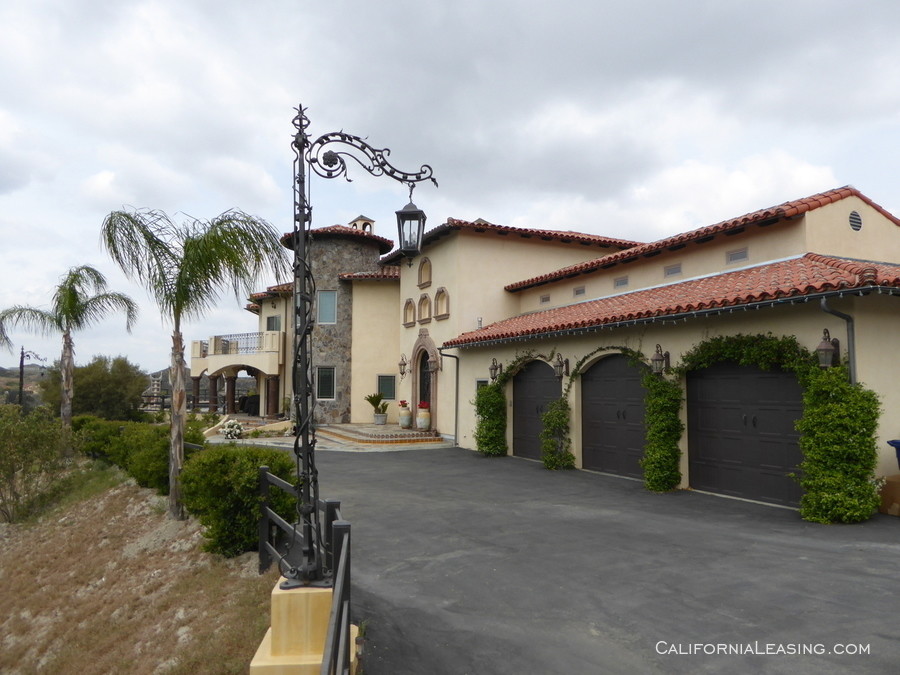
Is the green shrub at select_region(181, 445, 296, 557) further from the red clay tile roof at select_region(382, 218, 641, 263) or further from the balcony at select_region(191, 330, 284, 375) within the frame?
the balcony at select_region(191, 330, 284, 375)

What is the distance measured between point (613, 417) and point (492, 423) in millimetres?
→ 4393

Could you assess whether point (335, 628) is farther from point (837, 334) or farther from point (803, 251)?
point (803, 251)

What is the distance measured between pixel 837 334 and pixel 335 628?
8.31 metres

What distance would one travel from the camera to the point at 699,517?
8.52 metres

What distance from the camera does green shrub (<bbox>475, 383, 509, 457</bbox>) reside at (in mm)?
16141

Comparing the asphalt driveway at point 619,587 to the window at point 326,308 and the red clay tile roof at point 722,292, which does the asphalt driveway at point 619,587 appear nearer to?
the red clay tile roof at point 722,292

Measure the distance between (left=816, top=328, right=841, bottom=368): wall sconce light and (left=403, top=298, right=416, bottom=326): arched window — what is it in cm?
1494

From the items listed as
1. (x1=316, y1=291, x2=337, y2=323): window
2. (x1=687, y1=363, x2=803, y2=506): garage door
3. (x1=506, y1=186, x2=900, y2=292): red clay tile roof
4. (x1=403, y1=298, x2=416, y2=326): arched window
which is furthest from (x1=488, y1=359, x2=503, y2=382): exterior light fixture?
(x1=316, y1=291, x2=337, y2=323): window

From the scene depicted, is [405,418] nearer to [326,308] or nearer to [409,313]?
[409,313]

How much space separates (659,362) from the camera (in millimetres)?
10773

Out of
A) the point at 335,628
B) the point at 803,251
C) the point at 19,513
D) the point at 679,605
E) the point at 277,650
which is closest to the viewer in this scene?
the point at 335,628

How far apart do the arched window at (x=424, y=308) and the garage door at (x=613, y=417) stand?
8259 millimetres

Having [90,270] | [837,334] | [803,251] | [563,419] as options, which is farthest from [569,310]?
[90,270]

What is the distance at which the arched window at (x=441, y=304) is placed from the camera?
18.9m
